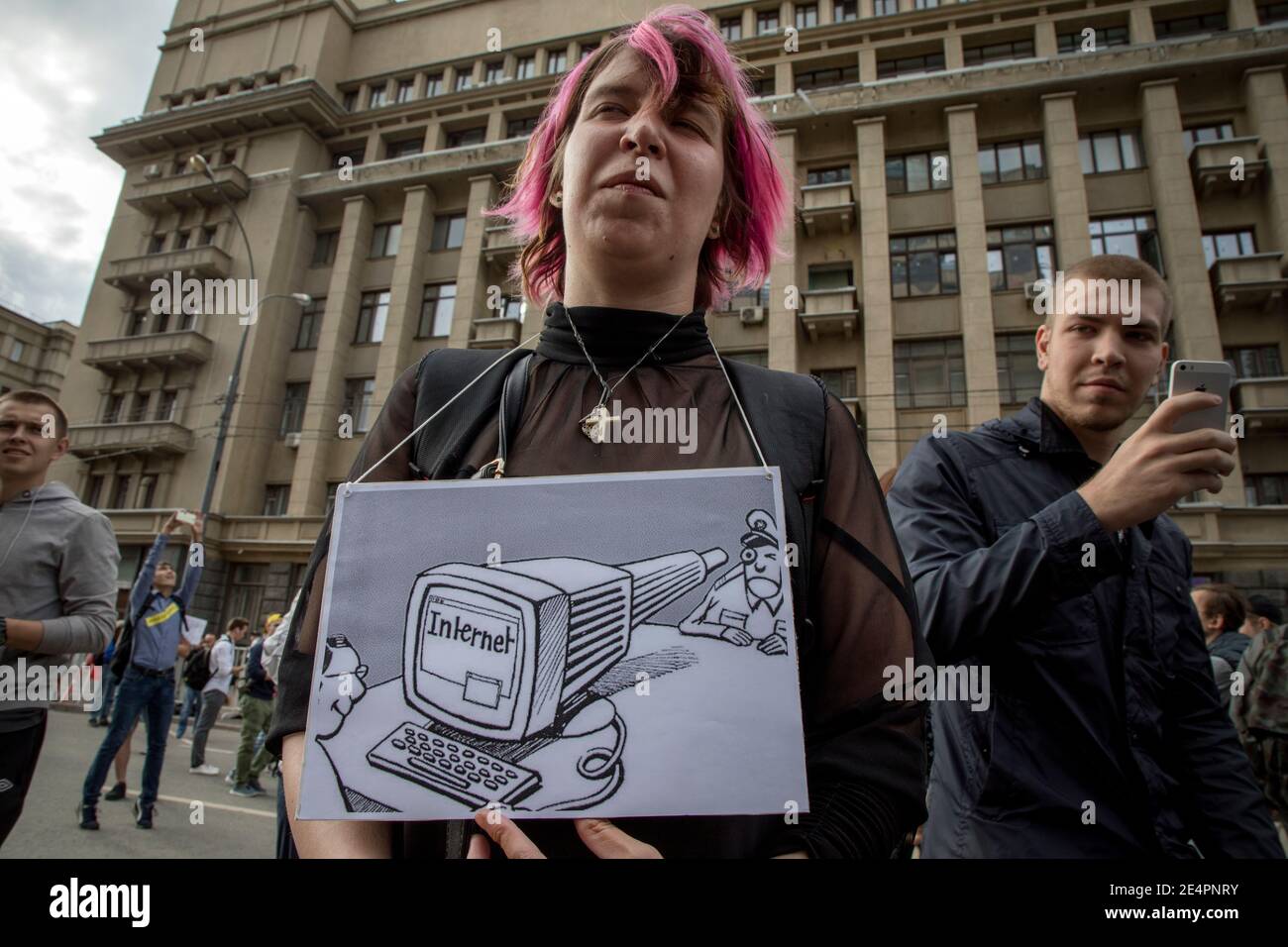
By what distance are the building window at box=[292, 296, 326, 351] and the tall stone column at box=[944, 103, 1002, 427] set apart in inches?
828

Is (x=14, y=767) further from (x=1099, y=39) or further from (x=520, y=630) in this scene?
(x=1099, y=39)

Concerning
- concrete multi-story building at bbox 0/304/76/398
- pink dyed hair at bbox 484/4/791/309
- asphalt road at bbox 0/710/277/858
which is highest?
concrete multi-story building at bbox 0/304/76/398

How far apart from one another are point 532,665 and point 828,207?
22.0 metres

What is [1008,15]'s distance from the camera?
2216 centimetres

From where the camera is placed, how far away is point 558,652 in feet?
2.94

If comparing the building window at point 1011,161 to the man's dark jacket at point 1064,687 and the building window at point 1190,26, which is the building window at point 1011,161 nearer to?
the building window at point 1190,26

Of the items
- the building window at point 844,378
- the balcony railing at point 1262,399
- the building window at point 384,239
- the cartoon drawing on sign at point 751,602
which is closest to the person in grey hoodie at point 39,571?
the cartoon drawing on sign at point 751,602

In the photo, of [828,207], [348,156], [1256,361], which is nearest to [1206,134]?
[1256,361]

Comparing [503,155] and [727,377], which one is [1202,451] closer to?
[727,377]

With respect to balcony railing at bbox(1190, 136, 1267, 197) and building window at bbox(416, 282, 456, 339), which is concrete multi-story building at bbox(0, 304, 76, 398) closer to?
building window at bbox(416, 282, 456, 339)

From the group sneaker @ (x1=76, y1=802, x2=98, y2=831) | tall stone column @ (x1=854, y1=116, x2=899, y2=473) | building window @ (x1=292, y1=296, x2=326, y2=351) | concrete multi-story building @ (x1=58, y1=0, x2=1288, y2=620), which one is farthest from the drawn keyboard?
building window @ (x1=292, y1=296, x2=326, y2=351)

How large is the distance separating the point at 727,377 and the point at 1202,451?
1.11 metres

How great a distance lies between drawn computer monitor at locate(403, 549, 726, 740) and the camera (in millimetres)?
884

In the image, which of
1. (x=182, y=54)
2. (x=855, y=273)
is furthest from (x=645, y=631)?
(x=182, y=54)
